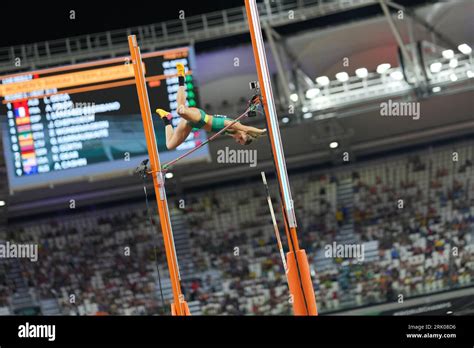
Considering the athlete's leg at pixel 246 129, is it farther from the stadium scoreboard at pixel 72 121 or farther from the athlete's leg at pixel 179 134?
the stadium scoreboard at pixel 72 121

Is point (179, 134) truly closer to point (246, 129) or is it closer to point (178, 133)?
point (178, 133)

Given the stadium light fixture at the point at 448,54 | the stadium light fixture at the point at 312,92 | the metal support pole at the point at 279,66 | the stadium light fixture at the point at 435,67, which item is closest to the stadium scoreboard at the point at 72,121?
the metal support pole at the point at 279,66

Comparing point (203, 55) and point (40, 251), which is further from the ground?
point (203, 55)

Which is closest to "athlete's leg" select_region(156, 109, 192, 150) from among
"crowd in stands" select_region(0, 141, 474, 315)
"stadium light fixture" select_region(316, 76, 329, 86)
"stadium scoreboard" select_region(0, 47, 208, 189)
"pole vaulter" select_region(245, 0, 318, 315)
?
"pole vaulter" select_region(245, 0, 318, 315)

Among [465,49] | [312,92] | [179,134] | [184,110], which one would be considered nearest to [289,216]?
[184,110]
